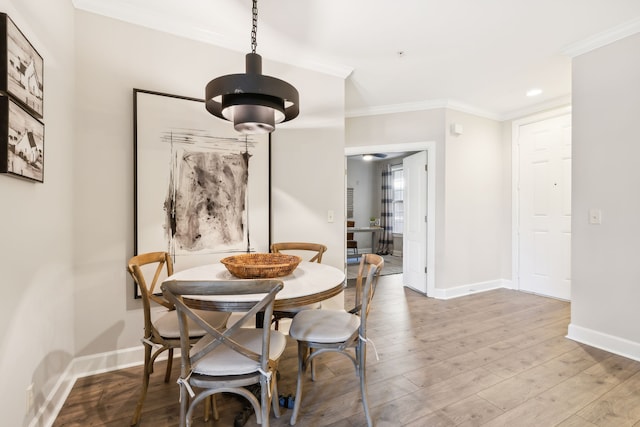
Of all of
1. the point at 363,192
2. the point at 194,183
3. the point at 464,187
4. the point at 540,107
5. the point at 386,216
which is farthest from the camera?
the point at 363,192

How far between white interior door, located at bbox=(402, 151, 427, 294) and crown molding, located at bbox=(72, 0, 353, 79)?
7.25ft

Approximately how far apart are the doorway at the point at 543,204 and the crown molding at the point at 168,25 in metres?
3.32

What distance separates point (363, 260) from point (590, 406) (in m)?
1.61

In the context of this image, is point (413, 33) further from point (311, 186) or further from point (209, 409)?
point (209, 409)

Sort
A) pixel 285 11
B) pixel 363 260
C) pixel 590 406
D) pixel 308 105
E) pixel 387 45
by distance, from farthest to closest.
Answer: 1. pixel 308 105
2. pixel 387 45
3. pixel 285 11
4. pixel 363 260
5. pixel 590 406

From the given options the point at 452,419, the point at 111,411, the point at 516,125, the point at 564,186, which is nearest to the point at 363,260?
the point at 452,419

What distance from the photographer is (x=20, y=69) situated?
1.33 metres

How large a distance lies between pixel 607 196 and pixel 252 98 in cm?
301

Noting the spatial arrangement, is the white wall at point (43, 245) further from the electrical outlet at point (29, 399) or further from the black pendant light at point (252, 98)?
the black pendant light at point (252, 98)

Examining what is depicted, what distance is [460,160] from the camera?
13.7ft

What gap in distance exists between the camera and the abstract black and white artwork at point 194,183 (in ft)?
7.49

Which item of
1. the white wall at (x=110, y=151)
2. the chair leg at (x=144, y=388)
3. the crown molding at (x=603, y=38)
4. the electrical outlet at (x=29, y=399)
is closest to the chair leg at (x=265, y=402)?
the chair leg at (x=144, y=388)

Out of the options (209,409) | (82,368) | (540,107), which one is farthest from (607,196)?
(82,368)

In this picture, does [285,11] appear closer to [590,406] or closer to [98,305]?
[98,305]
